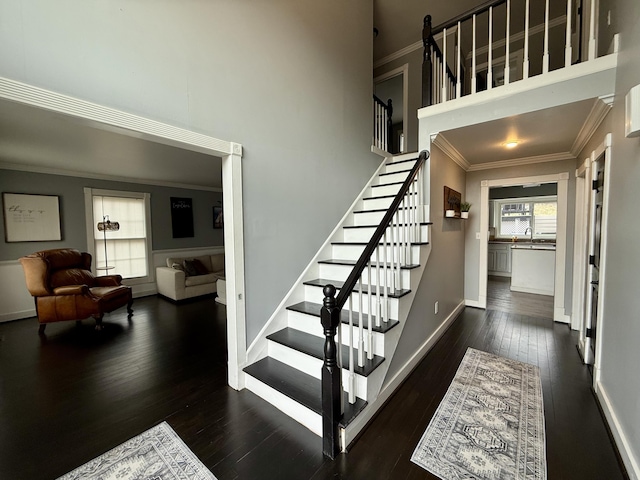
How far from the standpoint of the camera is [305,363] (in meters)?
2.15

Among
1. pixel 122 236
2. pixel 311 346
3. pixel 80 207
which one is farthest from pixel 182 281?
pixel 311 346

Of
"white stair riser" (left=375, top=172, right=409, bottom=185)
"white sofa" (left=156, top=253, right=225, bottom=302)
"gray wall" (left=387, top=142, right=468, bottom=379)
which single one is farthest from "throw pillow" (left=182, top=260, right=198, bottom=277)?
"gray wall" (left=387, top=142, right=468, bottom=379)

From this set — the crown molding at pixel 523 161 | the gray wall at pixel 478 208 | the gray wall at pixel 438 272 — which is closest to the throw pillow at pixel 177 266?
the gray wall at pixel 438 272

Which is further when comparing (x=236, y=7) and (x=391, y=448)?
(x=236, y=7)

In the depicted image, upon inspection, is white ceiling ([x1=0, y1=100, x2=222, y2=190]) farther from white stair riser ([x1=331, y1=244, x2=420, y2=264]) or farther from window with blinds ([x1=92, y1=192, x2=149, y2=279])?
white stair riser ([x1=331, y1=244, x2=420, y2=264])

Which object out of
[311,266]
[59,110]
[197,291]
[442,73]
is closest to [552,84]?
[442,73]

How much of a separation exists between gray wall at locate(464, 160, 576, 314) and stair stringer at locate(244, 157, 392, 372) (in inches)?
82.7

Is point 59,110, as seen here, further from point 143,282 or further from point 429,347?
point 143,282

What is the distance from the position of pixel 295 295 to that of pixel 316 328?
0.45 m

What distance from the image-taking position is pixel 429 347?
9.55ft

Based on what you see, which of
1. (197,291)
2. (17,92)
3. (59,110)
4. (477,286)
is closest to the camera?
(17,92)

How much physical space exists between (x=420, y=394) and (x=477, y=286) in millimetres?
2936

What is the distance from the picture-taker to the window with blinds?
16.3 feet

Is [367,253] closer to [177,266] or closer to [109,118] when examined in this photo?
[109,118]
